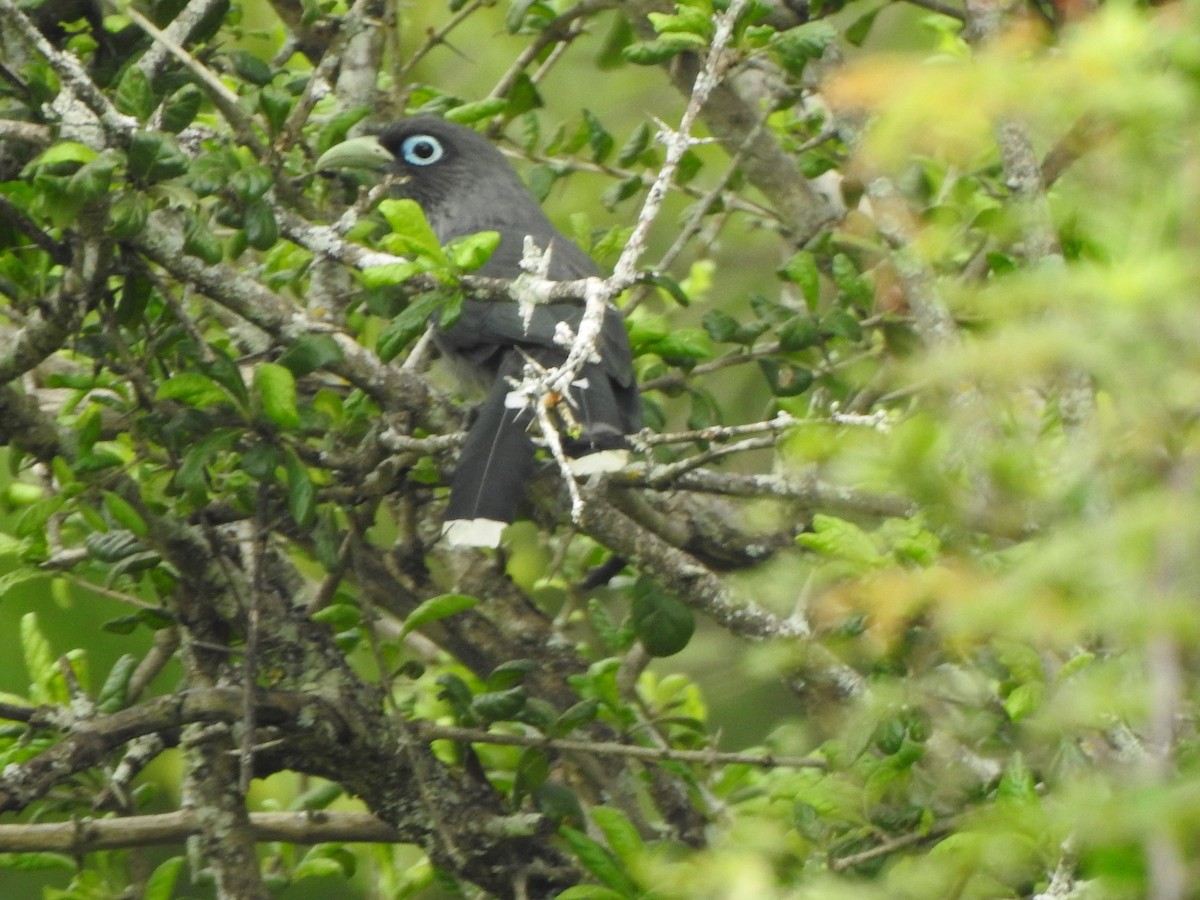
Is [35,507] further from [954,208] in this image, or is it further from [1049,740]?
[954,208]

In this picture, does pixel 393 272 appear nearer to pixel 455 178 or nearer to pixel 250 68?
pixel 250 68

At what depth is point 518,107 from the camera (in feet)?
14.5

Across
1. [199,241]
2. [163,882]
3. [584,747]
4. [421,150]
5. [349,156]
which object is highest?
[199,241]

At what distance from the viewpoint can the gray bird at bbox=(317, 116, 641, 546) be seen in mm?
3699

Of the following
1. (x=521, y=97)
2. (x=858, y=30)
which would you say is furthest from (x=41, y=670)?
(x=858, y=30)

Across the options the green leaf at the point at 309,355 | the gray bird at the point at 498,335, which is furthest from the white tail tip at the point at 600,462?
the green leaf at the point at 309,355

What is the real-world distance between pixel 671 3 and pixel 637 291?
0.95 m

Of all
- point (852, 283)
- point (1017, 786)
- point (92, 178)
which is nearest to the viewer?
point (1017, 786)

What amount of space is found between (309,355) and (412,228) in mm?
478

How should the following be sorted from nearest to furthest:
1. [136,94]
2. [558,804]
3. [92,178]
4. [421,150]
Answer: [92,178], [136,94], [558,804], [421,150]

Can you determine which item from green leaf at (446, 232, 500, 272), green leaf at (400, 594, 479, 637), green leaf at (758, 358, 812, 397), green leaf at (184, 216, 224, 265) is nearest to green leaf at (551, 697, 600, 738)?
green leaf at (400, 594, 479, 637)

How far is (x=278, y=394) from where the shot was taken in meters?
2.98

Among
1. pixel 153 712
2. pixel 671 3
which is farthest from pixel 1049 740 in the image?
pixel 671 3

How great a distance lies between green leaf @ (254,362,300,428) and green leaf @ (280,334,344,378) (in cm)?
9
